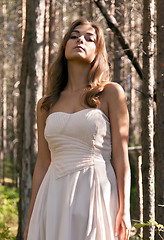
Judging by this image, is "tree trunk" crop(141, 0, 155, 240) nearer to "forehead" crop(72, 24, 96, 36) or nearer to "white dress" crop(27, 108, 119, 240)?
"forehead" crop(72, 24, 96, 36)

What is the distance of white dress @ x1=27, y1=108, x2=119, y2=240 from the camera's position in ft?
8.26

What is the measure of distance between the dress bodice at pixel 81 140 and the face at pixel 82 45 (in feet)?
1.42

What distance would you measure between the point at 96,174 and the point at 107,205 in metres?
0.21

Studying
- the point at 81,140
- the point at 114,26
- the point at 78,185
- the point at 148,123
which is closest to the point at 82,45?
the point at 81,140

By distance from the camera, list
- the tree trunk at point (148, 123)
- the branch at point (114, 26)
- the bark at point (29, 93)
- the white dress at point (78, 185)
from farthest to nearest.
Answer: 1. the bark at point (29, 93)
2. the branch at point (114, 26)
3. the tree trunk at point (148, 123)
4. the white dress at point (78, 185)

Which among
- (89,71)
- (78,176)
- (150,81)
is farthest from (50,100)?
(150,81)

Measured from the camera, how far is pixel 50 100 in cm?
296

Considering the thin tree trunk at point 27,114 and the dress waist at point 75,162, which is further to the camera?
the thin tree trunk at point 27,114

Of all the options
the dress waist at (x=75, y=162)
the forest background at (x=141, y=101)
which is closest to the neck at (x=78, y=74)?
the forest background at (x=141, y=101)

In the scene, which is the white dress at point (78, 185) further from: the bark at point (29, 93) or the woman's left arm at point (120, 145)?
the bark at point (29, 93)

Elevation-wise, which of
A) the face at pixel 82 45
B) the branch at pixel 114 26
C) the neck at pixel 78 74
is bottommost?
the neck at pixel 78 74

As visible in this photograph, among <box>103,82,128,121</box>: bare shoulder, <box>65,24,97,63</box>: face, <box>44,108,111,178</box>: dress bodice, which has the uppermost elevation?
<box>65,24,97,63</box>: face

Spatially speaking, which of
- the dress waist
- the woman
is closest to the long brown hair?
the woman

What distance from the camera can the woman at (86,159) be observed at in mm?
2529
